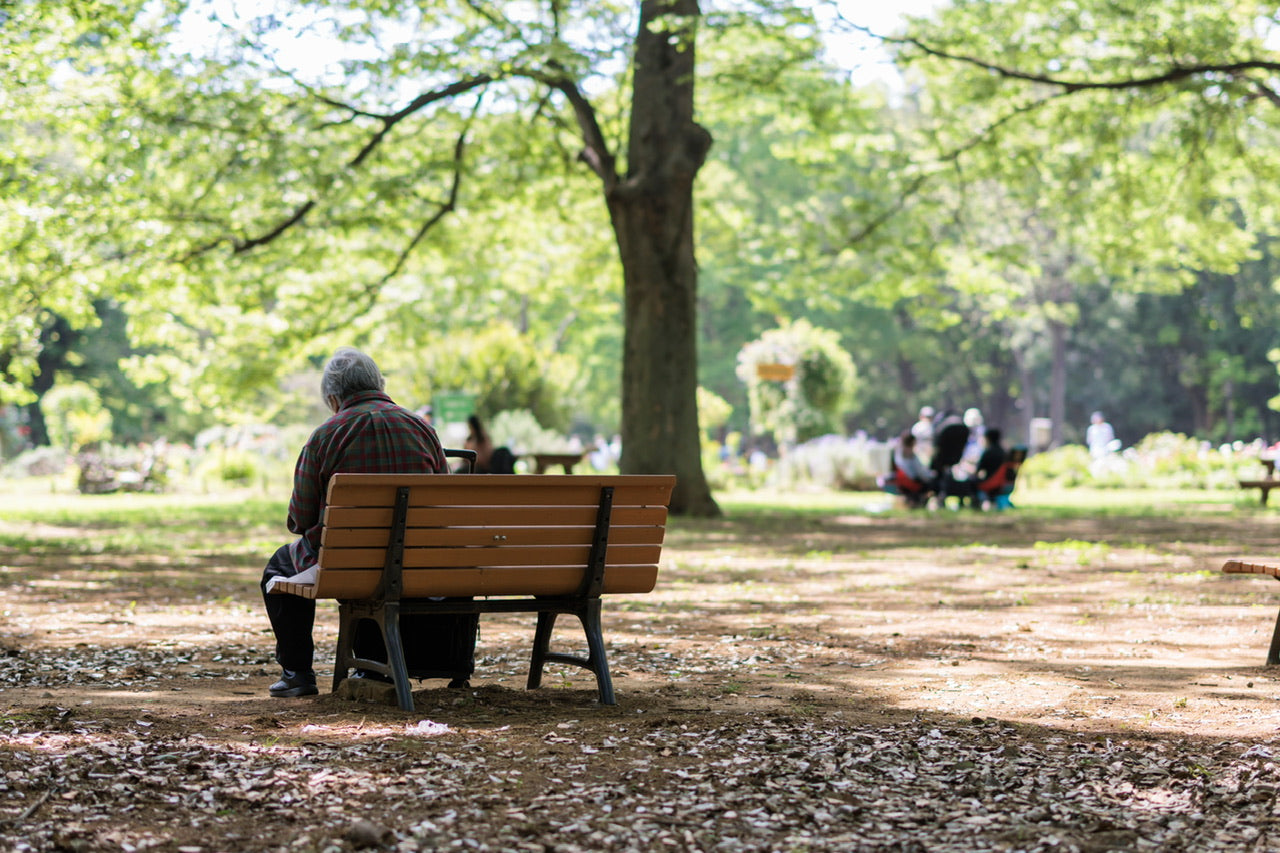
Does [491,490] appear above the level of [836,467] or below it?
above

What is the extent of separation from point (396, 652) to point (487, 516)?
1.99 feet

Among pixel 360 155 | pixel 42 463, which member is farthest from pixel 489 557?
pixel 42 463

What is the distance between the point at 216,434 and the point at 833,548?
29098 mm

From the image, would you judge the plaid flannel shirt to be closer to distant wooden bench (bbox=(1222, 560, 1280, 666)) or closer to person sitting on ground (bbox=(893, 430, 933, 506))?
distant wooden bench (bbox=(1222, 560, 1280, 666))

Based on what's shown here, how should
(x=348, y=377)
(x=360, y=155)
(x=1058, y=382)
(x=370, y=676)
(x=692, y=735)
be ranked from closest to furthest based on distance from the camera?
(x=692, y=735) → (x=348, y=377) → (x=370, y=676) → (x=360, y=155) → (x=1058, y=382)

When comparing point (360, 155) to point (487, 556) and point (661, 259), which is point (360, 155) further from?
point (487, 556)

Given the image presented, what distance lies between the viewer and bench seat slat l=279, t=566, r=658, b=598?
520cm

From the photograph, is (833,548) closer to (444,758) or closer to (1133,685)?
(1133,685)

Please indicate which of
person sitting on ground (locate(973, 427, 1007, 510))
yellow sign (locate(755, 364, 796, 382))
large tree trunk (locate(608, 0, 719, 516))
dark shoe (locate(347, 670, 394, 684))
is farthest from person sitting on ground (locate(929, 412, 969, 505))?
dark shoe (locate(347, 670, 394, 684))

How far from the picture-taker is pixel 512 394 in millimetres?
29438

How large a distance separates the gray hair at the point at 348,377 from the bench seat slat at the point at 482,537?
2.42 feet

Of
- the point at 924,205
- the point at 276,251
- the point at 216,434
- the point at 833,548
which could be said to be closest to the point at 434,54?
the point at 276,251

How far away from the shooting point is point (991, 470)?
2133 cm

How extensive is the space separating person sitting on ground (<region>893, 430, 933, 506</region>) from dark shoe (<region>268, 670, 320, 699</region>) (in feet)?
54.8
